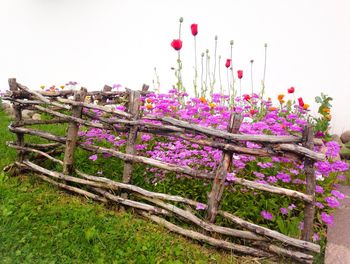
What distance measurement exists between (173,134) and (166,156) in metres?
0.60

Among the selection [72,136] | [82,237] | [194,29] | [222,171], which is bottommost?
[82,237]

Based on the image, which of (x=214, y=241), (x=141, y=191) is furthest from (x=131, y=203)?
Result: (x=214, y=241)

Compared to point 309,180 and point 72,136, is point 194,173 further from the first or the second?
point 72,136

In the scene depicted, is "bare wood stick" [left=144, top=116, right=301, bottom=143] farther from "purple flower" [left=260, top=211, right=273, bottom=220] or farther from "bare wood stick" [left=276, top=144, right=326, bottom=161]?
"purple flower" [left=260, top=211, right=273, bottom=220]

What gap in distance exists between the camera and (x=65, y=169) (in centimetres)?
456

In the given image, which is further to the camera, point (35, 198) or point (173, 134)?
point (35, 198)

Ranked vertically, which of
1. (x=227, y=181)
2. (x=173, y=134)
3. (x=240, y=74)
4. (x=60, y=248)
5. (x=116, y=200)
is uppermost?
(x=240, y=74)

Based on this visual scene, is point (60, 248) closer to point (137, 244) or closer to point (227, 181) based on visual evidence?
point (137, 244)

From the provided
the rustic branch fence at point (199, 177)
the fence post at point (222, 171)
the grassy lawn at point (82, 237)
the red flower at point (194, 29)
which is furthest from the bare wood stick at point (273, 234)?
the red flower at point (194, 29)

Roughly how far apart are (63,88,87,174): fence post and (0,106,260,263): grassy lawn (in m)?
0.49

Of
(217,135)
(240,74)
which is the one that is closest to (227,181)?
(217,135)

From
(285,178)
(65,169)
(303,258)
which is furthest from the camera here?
(65,169)

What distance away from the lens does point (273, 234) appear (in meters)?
3.34

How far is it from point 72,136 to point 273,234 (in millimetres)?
2721
